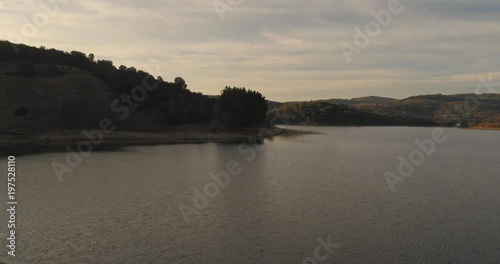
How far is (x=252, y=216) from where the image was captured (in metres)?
24.8

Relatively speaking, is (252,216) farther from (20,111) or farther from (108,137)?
(20,111)

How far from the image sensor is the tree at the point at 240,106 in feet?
349

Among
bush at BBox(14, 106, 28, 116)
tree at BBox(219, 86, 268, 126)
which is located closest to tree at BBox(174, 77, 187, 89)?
tree at BBox(219, 86, 268, 126)

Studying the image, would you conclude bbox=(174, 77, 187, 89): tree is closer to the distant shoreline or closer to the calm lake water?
the distant shoreline

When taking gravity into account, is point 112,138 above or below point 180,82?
below

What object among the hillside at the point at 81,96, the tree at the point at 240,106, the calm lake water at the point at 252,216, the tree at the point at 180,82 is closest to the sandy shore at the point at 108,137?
the tree at the point at 240,106

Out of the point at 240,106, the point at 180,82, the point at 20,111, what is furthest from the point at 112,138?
the point at 180,82

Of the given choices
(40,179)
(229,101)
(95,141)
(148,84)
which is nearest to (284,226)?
(40,179)

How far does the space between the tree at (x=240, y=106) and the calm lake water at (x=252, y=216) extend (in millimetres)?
62479

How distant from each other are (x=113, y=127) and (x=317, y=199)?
7197 cm

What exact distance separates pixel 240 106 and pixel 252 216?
8269 centimetres

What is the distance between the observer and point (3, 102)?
92.1m

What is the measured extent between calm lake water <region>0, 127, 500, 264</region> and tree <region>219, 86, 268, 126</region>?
62.5 m

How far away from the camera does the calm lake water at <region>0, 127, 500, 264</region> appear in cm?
1850
